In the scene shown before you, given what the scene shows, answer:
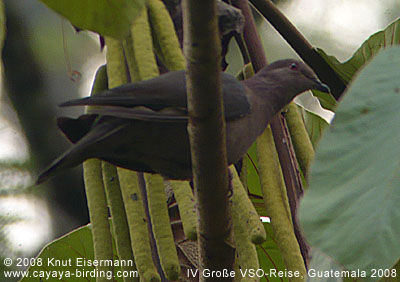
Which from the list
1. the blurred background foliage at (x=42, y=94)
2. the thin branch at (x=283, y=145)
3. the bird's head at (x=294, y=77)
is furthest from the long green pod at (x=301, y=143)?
the blurred background foliage at (x=42, y=94)

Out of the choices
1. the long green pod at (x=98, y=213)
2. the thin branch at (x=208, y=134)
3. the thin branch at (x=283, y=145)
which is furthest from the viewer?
the thin branch at (x=283, y=145)

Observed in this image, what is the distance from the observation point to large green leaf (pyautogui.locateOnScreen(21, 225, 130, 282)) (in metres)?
1.61

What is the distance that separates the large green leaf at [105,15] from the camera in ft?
3.04

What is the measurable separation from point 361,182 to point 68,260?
1.26 m

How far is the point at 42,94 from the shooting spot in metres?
2.45

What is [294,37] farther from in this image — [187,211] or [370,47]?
[187,211]

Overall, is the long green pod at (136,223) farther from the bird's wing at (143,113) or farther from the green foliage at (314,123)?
the green foliage at (314,123)

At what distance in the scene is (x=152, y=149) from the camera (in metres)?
1.05

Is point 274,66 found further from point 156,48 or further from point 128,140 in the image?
point 128,140

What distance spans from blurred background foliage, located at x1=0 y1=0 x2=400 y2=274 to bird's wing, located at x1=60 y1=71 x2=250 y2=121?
1.33 m

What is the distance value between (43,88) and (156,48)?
4.38 ft

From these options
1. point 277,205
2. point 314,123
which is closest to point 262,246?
point 314,123

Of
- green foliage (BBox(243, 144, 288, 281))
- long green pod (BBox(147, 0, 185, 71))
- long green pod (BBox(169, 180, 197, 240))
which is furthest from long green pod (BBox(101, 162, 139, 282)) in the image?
green foliage (BBox(243, 144, 288, 281))

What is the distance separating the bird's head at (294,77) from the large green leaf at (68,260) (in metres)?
0.69
